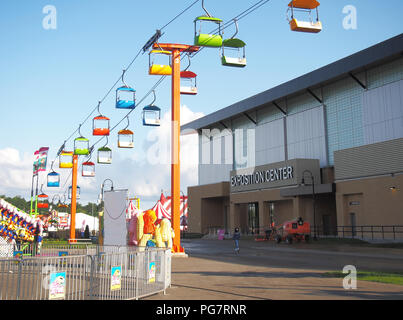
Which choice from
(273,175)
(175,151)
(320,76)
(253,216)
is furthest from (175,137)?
(253,216)

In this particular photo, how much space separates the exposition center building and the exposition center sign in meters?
0.11

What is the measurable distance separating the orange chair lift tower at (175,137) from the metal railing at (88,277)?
43.5ft

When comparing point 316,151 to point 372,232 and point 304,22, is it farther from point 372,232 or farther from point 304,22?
point 304,22

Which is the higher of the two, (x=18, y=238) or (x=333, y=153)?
(x=333, y=153)

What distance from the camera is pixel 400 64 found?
40.2 m

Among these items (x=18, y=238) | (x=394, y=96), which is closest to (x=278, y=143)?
(x=394, y=96)

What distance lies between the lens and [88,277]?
10266 mm

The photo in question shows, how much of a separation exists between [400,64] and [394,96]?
9.61 feet

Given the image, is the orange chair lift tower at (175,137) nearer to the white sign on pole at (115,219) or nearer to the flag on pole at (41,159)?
the white sign on pole at (115,219)

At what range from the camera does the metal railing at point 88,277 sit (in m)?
8.73

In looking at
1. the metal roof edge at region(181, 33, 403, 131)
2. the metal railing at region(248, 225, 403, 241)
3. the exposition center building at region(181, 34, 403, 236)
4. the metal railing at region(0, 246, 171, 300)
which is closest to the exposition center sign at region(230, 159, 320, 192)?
the exposition center building at region(181, 34, 403, 236)
